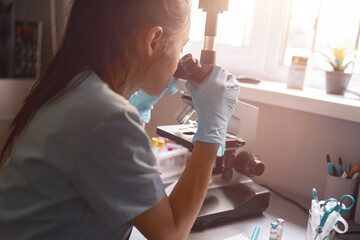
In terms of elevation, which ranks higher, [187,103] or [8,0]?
[8,0]

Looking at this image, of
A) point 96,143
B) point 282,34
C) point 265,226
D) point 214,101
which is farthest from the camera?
point 282,34

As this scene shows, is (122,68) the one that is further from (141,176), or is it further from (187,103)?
(187,103)

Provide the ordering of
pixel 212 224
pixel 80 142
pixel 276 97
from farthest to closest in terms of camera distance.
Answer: pixel 276 97
pixel 212 224
pixel 80 142

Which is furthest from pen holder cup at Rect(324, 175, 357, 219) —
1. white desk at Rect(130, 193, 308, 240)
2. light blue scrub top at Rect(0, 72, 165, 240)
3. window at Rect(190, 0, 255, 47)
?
window at Rect(190, 0, 255, 47)

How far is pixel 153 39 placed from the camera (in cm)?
84

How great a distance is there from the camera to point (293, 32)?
1646 millimetres


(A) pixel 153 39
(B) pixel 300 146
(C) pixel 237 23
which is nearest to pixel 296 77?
(B) pixel 300 146

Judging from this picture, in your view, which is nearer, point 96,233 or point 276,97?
point 96,233

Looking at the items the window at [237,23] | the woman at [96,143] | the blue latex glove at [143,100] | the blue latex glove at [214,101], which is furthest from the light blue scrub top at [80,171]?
the window at [237,23]

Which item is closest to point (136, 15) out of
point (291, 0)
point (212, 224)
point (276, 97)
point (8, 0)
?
point (212, 224)

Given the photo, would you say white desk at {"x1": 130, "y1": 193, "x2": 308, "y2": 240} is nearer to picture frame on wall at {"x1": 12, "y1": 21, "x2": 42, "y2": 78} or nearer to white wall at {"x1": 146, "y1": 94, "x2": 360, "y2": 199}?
white wall at {"x1": 146, "y1": 94, "x2": 360, "y2": 199}

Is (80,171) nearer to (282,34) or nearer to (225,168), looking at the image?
(225,168)

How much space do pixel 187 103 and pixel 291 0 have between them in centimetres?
76

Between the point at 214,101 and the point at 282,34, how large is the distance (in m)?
0.76
